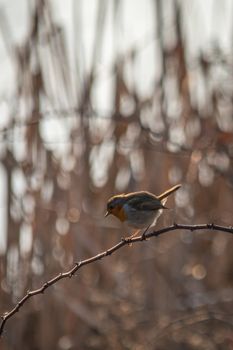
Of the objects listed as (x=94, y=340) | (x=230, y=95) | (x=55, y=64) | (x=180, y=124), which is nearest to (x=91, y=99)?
(x=55, y=64)

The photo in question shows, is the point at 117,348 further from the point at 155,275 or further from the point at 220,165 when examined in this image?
the point at 220,165

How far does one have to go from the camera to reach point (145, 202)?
284 centimetres

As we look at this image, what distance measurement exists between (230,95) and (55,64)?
1059mm

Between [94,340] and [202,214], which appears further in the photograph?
[202,214]

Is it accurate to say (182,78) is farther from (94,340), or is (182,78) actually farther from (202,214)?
(94,340)

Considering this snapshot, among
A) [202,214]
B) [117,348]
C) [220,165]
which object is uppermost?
[220,165]

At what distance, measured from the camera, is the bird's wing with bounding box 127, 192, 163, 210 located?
9.23 feet

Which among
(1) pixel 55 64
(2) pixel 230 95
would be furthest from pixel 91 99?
(2) pixel 230 95

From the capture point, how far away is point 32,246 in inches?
162

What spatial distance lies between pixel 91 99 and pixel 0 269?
107cm

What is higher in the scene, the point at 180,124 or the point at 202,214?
the point at 180,124

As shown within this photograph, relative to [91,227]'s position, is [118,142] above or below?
above

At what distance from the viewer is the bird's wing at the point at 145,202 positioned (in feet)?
9.23

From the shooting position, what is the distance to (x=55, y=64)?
418 cm
